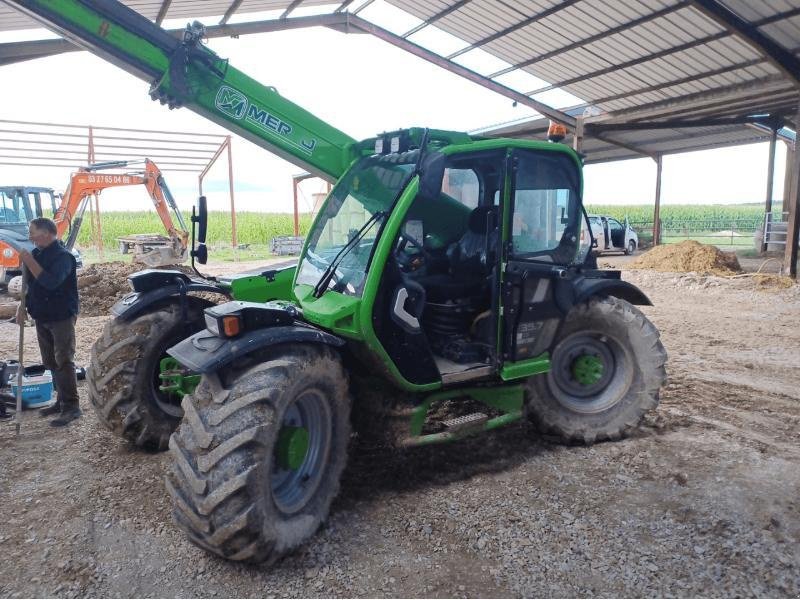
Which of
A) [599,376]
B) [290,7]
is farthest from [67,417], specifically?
[290,7]

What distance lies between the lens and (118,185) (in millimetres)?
14094

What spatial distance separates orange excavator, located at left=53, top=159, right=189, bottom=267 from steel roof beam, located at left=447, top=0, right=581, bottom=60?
7.64 metres

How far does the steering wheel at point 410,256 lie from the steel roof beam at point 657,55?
933 cm

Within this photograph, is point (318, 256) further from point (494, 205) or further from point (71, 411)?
point (71, 411)

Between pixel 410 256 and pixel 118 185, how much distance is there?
475 inches

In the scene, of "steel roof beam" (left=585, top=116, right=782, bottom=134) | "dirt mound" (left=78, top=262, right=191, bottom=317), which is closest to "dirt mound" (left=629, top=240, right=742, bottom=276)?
"steel roof beam" (left=585, top=116, right=782, bottom=134)

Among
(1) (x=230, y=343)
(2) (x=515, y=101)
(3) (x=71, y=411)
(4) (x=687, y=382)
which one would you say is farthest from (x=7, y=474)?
(2) (x=515, y=101)

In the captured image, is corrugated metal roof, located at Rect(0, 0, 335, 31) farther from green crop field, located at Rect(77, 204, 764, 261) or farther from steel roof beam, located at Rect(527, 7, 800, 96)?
green crop field, located at Rect(77, 204, 764, 261)

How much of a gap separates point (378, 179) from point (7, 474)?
125 inches

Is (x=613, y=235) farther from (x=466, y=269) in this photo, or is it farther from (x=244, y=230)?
(x=466, y=269)

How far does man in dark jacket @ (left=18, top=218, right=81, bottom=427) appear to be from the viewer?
5.10 metres

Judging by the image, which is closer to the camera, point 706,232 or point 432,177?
point 432,177

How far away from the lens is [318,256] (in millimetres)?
4219

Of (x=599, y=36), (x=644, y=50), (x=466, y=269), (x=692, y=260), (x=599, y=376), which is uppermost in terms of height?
(x=599, y=36)
